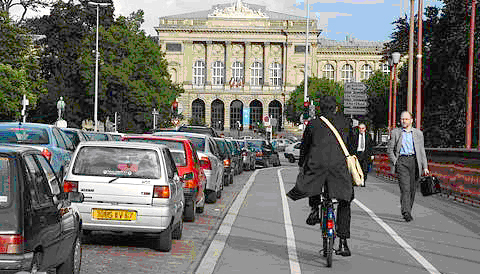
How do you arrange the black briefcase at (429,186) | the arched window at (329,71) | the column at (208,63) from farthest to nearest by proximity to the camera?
the arched window at (329,71), the column at (208,63), the black briefcase at (429,186)

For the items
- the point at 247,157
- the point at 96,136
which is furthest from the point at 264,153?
the point at 96,136

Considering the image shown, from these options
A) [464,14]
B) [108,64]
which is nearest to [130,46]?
[108,64]

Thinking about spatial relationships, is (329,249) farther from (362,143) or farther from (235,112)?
(235,112)

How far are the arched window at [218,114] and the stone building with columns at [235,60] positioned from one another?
16 cm

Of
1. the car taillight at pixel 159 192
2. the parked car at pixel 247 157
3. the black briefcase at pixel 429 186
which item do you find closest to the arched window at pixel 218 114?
the parked car at pixel 247 157

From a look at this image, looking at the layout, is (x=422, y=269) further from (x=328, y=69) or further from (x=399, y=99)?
(x=328, y=69)

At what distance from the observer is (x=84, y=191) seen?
1200 centimetres

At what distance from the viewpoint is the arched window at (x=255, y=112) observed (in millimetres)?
142875

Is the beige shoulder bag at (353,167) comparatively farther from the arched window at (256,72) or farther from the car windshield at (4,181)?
the arched window at (256,72)

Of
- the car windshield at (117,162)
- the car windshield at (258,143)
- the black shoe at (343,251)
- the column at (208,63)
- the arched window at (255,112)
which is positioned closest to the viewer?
the black shoe at (343,251)

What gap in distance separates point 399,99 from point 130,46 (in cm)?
2434

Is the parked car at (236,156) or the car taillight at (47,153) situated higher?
the car taillight at (47,153)

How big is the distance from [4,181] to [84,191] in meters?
5.00

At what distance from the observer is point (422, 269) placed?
10.9 metres
